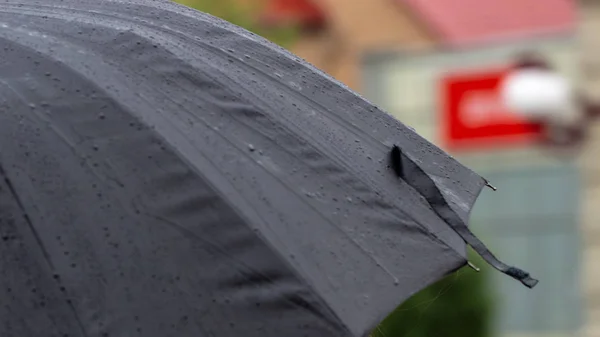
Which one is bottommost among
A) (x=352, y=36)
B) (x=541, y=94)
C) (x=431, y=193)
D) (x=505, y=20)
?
(x=352, y=36)

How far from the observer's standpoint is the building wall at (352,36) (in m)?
18.5

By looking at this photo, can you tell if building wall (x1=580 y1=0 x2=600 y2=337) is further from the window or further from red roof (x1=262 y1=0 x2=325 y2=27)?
red roof (x1=262 y1=0 x2=325 y2=27)

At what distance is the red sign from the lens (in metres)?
14.8

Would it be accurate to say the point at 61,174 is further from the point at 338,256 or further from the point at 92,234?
the point at 338,256

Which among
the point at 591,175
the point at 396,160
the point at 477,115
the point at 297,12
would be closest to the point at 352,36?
the point at 297,12

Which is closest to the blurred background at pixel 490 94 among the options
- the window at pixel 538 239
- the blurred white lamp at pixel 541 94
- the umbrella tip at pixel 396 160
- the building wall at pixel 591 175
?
the window at pixel 538 239

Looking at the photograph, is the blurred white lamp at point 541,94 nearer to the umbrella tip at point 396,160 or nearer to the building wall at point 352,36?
the umbrella tip at point 396,160

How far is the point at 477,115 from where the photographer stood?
15.2 meters

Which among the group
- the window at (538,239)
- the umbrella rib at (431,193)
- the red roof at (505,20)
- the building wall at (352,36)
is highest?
the umbrella rib at (431,193)

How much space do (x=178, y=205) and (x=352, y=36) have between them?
56.3 ft

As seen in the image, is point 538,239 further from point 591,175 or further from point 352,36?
point 591,175

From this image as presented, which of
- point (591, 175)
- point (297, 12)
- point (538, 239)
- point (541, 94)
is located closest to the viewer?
point (541, 94)

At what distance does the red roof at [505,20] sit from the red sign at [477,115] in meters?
0.58

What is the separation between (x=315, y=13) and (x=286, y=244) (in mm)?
17102
